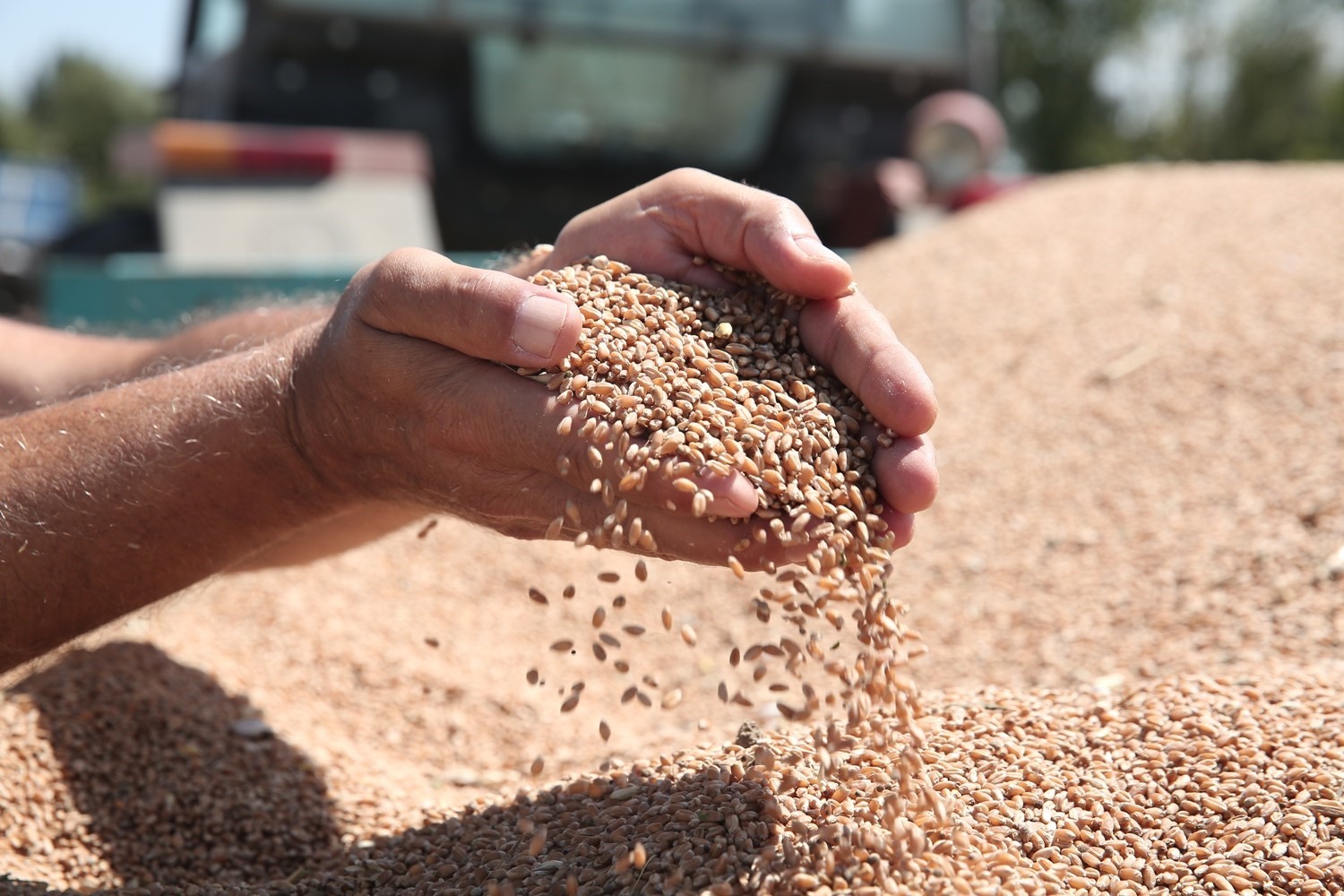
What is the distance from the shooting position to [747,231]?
210 centimetres

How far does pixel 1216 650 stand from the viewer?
114 inches

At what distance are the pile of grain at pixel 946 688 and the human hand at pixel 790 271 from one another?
1.55ft

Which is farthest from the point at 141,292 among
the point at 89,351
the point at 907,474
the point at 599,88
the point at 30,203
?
the point at 30,203

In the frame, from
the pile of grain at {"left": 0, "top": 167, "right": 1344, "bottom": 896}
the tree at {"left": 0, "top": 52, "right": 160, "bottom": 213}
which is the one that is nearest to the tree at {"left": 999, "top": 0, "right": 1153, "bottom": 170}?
the pile of grain at {"left": 0, "top": 167, "right": 1344, "bottom": 896}

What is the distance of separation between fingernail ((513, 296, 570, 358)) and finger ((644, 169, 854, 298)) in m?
0.45

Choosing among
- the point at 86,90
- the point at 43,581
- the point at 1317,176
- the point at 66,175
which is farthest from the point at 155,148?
the point at 86,90

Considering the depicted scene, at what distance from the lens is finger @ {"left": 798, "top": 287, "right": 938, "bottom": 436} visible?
77.3 inches

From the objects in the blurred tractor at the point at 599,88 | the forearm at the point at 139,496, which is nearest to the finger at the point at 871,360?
the forearm at the point at 139,496

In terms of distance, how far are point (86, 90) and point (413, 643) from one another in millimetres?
48292

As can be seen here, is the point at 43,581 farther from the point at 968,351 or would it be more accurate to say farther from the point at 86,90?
the point at 86,90

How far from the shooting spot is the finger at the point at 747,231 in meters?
2.03

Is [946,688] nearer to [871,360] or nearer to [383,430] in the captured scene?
[871,360]

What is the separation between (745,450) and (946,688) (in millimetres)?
1281

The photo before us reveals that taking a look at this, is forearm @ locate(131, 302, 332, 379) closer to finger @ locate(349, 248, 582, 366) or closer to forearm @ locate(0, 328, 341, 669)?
forearm @ locate(0, 328, 341, 669)
